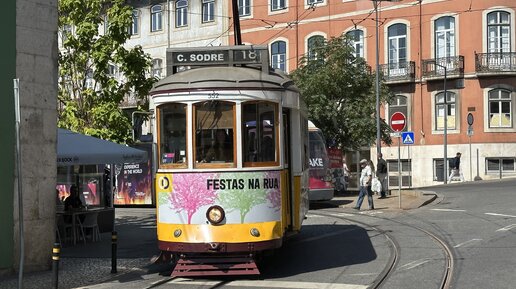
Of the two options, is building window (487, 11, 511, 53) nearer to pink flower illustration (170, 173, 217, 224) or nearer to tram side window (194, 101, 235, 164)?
tram side window (194, 101, 235, 164)

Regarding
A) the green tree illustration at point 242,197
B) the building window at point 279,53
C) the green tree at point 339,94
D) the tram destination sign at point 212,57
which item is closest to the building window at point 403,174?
the building window at point 279,53

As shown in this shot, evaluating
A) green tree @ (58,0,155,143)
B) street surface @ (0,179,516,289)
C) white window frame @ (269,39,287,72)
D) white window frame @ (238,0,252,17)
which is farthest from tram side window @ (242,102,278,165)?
white window frame @ (238,0,252,17)

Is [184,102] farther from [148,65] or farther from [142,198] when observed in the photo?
[142,198]

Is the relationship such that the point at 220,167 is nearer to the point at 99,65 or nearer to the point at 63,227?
the point at 63,227

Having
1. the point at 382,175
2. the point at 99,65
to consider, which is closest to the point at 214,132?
the point at 99,65

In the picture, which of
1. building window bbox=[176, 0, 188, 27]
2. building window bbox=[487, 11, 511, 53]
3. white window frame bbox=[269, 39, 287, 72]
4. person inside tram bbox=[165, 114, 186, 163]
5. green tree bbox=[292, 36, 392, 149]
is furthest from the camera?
building window bbox=[176, 0, 188, 27]

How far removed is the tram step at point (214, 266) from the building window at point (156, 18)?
1494 inches

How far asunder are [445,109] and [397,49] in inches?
189

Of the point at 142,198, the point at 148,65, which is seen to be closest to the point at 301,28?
the point at 142,198

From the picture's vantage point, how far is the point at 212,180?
946 centimetres

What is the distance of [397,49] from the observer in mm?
39656

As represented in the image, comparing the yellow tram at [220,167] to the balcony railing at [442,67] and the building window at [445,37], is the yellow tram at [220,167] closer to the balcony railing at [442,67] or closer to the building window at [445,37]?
the balcony railing at [442,67]

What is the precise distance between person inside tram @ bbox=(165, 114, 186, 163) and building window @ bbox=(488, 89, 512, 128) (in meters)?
30.8

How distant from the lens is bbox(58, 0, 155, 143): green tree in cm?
1991
